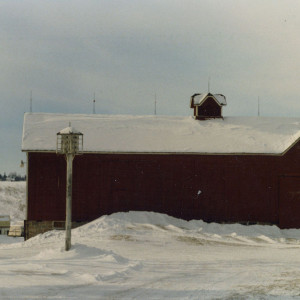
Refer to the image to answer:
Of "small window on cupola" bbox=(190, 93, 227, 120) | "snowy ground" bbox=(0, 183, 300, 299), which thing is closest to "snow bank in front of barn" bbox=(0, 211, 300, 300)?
"snowy ground" bbox=(0, 183, 300, 299)

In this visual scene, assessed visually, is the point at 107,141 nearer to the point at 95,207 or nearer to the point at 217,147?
the point at 95,207

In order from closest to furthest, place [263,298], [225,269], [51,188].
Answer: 1. [263,298]
2. [225,269]
3. [51,188]

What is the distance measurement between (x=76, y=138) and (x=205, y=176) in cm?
1218

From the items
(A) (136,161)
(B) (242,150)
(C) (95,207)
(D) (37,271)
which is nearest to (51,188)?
(C) (95,207)

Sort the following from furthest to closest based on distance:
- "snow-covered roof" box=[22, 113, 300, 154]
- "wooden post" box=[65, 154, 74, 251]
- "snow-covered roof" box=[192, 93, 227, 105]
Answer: "snow-covered roof" box=[192, 93, 227, 105] < "snow-covered roof" box=[22, 113, 300, 154] < "wooden post" box=[65, 154, 74, 251]

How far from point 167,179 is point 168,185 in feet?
1.08

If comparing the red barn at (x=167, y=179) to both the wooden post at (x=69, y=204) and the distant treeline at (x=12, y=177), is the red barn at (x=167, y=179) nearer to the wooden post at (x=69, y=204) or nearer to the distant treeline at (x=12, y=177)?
the wooden post at (x=69, y=204)

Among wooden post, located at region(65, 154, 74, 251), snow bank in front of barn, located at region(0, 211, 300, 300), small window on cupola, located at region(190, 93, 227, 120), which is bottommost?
snow bank in front of barn, located at region(0, 211, 300, 300)

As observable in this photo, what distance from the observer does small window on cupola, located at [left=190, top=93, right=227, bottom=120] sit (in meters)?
31.5

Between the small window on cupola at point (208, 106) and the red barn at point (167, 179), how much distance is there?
388 cm

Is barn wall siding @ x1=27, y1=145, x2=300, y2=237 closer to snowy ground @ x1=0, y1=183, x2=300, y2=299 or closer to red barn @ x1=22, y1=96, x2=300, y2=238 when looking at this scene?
red barn @ x1=22, y1=96, x2=300, y2=238

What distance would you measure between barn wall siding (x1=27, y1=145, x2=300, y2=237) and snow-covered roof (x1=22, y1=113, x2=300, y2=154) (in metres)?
0.49

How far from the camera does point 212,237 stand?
23125 millimetres

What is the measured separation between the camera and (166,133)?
95.5 feet
